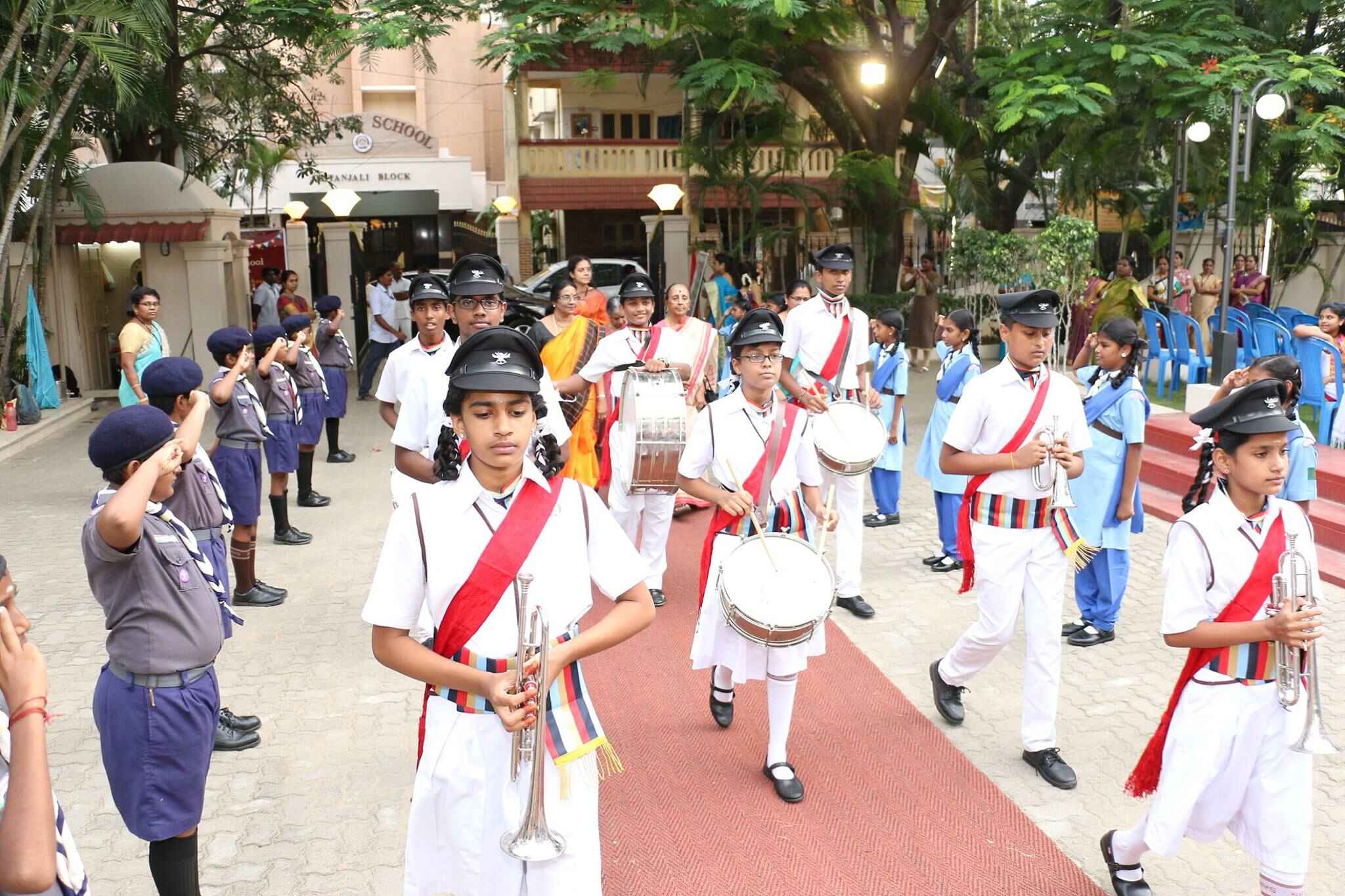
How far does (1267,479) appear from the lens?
3.90 m

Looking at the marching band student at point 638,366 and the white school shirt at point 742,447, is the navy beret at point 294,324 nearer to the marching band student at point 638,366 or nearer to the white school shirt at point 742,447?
the marching band student at point 638,366

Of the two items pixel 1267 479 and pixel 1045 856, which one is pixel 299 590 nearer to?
pixel 1045 856

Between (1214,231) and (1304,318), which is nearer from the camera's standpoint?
(1304,318)

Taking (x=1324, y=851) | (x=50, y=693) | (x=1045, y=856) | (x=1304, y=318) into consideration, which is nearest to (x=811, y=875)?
(x=1045, y=856)

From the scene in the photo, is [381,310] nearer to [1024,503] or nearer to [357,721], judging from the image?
[357,721]

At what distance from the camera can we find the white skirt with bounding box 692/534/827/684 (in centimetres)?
545

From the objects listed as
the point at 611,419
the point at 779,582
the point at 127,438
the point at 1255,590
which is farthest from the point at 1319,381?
the point at 127,438

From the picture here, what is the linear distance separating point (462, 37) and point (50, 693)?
116ft

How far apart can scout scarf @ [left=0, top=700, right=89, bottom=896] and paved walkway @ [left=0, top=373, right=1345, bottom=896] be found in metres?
2.22

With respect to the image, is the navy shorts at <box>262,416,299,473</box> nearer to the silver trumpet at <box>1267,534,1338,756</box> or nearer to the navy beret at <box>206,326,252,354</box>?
the navy beret at <box>206,326,252,354</box>

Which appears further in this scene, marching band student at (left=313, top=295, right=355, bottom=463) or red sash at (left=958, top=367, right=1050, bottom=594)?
marching band student at (left=313, top=295, right=355, bottom=463)

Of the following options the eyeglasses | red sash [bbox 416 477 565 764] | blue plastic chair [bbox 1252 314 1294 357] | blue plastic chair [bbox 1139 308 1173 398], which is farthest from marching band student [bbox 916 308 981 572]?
blue plastic chair [bbox 1139 308 1173 398]

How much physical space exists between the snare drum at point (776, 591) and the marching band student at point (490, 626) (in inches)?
66.1

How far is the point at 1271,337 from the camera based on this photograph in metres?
12.3
